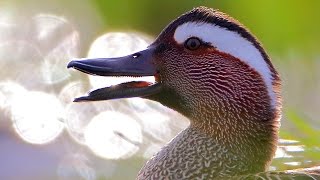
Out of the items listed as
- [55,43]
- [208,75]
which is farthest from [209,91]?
[55,43]

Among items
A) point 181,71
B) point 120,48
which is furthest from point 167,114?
point 120,48

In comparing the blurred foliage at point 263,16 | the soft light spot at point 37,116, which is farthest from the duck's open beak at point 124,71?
the soft light spot at point 37,116

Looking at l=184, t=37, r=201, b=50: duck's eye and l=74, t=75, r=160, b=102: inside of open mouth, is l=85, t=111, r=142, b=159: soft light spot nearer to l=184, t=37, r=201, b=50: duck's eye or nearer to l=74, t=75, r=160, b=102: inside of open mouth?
l=74, t=75, r=160, b=102: inside of open mouth

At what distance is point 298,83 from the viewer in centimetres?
535

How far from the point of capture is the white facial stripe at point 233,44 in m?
4.39

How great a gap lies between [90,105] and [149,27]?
643 millimetres

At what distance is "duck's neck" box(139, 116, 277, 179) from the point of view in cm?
442

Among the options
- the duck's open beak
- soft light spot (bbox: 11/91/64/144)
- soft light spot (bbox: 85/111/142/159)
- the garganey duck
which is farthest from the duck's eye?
soft light spot (bbox: 11/91/64/144)

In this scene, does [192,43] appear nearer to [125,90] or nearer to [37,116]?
[125,90]

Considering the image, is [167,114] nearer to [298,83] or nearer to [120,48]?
[298,83]

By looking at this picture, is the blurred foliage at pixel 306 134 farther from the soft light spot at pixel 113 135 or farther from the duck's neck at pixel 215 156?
the soft light spot at pixel 113 135

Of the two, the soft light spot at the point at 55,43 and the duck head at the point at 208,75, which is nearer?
the duck head at the point at 208,75

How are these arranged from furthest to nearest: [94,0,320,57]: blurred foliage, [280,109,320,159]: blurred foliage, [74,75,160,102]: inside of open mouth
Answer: [94,0,320,57]: blurred foliage
[74,75,160,102]: inside of open mouth
[280,109,320,159]: blurred foliage

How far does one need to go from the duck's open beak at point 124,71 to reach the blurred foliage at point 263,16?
47 centimetres
